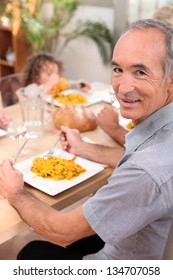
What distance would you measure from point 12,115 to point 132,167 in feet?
4.06

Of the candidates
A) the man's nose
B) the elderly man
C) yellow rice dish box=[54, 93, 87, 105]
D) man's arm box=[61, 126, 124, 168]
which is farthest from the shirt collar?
yellow rice dish box=[54, 93, 87, 105]

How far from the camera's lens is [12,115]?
197 centimetres

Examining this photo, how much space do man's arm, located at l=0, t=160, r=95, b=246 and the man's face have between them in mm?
341

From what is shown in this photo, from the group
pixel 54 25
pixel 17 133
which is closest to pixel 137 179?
pixel 17 133

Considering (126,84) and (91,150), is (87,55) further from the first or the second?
(126,84)

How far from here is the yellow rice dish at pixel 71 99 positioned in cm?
210

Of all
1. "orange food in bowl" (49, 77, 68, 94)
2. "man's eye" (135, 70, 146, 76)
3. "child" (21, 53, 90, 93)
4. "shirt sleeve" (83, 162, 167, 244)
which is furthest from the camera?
"child" (21, 53, 90, 93)

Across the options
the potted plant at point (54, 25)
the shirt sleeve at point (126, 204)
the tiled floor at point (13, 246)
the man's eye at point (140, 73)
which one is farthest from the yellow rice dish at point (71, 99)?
the potted plant at point (54, 25)

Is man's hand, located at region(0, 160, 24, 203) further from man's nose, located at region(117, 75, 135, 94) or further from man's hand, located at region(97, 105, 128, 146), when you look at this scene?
man's hand, located at region(97, 105, 128, 146)

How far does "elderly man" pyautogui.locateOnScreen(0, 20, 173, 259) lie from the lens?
2.81 ft

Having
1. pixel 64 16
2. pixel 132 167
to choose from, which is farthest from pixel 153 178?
pixel 64 16

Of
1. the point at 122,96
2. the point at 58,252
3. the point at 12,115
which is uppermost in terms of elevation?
the point at 122,96

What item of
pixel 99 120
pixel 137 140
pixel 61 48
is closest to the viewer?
pixel 137 140
